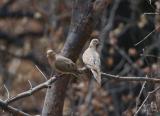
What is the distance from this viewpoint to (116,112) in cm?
1109

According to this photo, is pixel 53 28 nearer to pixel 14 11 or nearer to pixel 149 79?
pixel 14 11

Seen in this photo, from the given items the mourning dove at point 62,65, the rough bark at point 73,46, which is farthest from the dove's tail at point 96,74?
the rough bark at point 73,46

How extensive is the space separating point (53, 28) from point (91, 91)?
1.54 meters

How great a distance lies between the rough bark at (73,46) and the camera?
6711 mm

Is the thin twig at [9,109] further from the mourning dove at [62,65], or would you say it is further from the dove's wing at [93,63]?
the dove's wing at [93,63]

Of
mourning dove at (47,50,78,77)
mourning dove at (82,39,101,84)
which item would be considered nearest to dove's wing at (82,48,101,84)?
mourning dove at (82,39,101,84)

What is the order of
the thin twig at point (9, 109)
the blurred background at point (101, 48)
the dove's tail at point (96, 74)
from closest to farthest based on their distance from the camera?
the dove's tail at point (96, 74)
the thin twig at point (9, 109)
the blurred background at point (101, 48)

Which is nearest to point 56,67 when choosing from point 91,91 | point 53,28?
point 91,91

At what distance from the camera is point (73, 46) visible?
678 cm

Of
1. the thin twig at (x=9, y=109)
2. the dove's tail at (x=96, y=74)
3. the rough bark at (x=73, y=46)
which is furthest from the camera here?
the rough bark at (x=73, y=46)

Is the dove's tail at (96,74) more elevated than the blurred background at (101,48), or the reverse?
the dove's tail at (96,74)

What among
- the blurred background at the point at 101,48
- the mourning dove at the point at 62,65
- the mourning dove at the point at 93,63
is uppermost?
the mourning dove at the point at 62,65

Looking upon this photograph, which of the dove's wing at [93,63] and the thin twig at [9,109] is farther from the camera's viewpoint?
the thin twig at [9,109]

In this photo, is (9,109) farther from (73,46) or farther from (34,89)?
(73,46)
